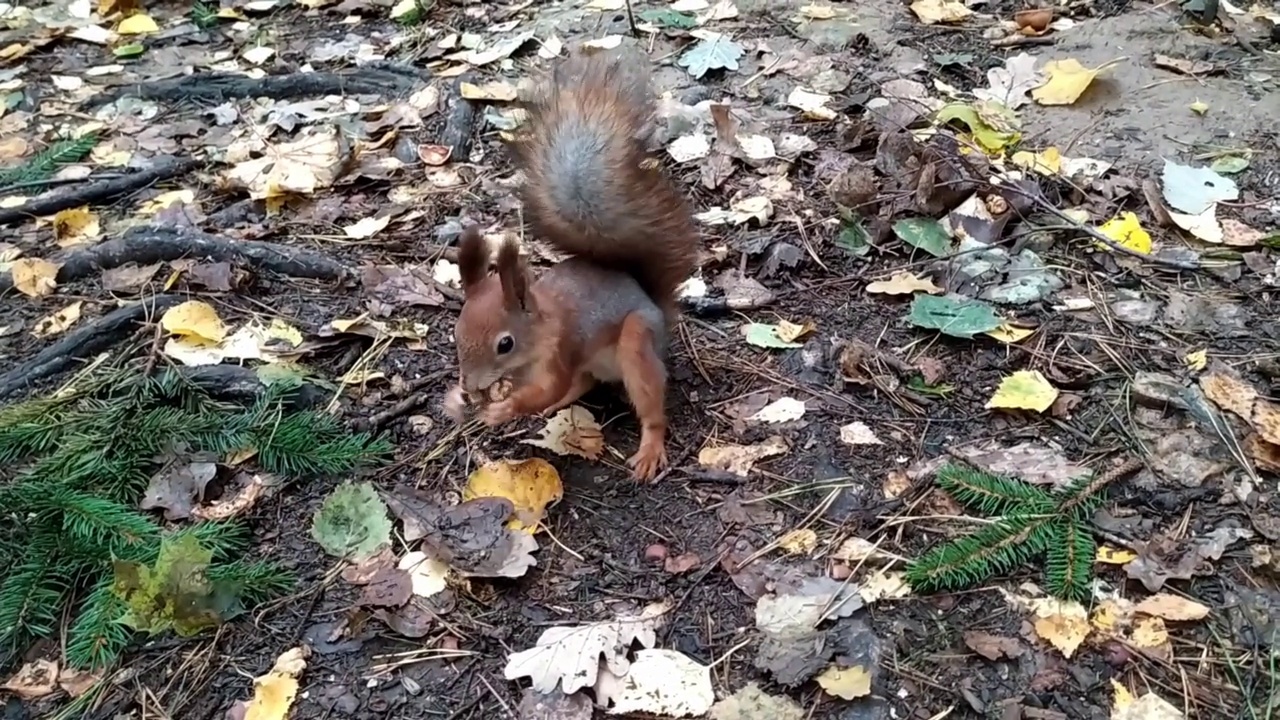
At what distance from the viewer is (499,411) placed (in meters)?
1.79

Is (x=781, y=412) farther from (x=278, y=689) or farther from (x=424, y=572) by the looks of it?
(x=278, y=689)

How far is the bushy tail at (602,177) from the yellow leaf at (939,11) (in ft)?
5.32

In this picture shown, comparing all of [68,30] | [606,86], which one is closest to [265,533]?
[606,86]

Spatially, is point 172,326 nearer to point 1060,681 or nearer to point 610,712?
point 610,712

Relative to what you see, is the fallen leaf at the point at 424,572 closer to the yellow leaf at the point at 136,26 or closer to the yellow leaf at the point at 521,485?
the yellow leaf at the point at 521,485

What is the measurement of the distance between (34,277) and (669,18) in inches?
80.5

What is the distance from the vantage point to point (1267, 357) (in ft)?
6.18

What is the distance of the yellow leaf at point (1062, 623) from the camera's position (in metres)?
1.46

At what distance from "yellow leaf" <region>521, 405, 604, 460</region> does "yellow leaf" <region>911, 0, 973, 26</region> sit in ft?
6.35

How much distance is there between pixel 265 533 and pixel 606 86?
3.30 feet

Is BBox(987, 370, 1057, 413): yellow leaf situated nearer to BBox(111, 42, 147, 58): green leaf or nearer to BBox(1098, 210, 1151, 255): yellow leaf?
BBox(1098, 210, 1151, 255): yellow leaf

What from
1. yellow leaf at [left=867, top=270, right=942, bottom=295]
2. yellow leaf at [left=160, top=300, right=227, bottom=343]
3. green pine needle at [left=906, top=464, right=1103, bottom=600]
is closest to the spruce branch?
green pine needle at [left=906, top=464, right=1103, bottom=600]

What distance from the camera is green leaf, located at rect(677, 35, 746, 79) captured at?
120 inches

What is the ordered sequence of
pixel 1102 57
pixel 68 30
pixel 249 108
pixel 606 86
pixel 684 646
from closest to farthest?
pixel 684 646
pixel 606 86
pixel 1102 57
pixel 249 108
pixel 68 30
